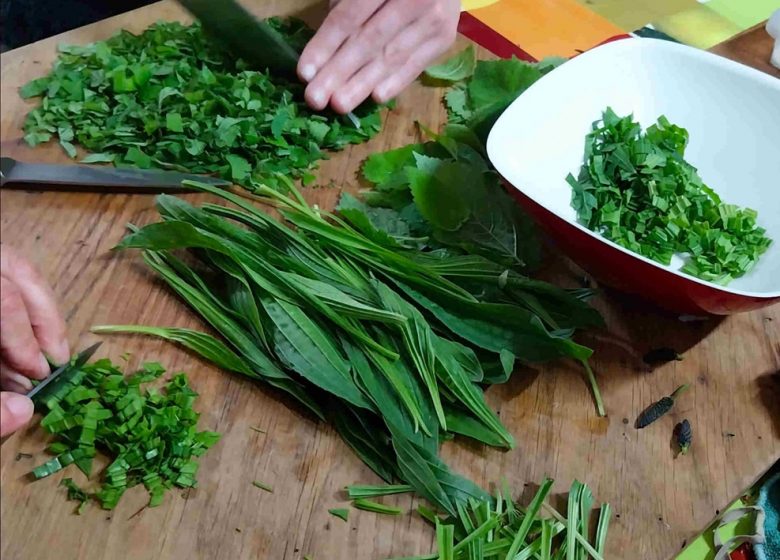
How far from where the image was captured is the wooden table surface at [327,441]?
Result: 0.72m

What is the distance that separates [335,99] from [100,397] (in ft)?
1.72

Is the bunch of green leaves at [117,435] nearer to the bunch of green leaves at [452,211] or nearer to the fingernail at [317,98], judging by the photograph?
the bunch of green leaves at [452,211]

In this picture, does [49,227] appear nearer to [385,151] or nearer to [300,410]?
[300,410]

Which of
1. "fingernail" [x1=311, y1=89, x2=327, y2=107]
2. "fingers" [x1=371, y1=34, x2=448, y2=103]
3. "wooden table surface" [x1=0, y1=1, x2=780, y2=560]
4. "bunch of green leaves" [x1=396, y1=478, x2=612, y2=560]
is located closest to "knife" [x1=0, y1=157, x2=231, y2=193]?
"wooden table surface" [x1=0, y1=1, x2=780, y2=560]

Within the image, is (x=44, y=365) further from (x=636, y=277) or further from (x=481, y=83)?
(x=481, y=83)

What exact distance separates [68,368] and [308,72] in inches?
21.6

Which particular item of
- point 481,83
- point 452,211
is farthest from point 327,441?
point 481,83

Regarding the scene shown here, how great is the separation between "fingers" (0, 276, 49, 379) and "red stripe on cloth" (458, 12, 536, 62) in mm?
891

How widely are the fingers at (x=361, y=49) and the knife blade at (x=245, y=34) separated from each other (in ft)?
0.19

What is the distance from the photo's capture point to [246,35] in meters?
1.01

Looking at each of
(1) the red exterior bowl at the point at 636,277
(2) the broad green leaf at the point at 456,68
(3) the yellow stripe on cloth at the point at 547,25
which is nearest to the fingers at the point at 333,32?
(2) the broad green leaf at the point at 456,68

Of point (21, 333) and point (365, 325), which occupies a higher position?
point (21, 333)

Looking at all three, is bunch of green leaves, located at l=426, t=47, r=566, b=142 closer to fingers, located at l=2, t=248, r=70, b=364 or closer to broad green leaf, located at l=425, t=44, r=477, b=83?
broad green leaf, located at l=425, t=44, r=477, b=83

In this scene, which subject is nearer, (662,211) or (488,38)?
(662,211)
